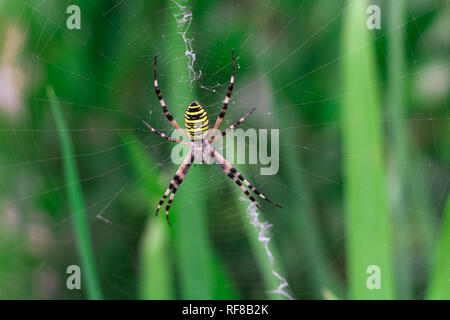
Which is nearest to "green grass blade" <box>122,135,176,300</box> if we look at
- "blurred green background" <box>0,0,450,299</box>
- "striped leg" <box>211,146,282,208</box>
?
"blurred green background" <box>0,0,450,299</box>

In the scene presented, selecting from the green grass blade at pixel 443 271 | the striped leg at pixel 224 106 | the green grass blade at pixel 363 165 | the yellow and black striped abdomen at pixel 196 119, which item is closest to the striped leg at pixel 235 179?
the striped leg at pixel 224 106

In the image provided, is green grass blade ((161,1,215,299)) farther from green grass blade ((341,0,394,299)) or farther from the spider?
green grass blade ((341,0,394,299))

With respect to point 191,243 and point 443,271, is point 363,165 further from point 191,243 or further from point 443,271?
point 191,243

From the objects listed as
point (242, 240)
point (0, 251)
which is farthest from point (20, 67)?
point (242, 240)

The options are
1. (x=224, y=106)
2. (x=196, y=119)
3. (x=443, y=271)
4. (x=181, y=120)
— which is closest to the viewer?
(x=443, y=271)

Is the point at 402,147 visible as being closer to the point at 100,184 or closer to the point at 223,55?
the point at 223,55

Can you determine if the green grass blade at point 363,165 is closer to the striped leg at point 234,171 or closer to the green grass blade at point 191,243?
the green grass blade at point 191,243

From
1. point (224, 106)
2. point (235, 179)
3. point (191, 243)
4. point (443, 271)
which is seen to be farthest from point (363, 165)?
point (235, 179)
